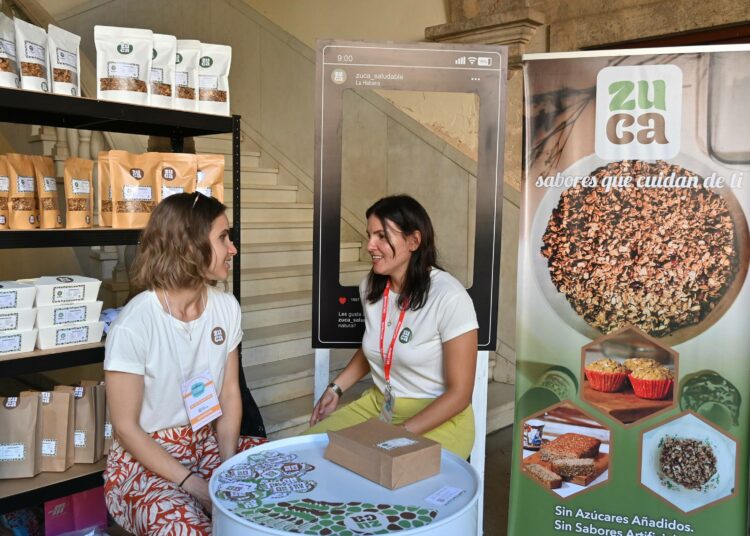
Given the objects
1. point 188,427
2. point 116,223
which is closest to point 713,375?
point 188,427

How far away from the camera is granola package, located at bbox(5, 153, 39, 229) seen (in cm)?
204

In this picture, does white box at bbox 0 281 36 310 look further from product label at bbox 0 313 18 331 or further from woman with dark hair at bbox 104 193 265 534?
woman with dark hair at bbox 104 193 265 534

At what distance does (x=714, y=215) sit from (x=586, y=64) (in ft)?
2.19

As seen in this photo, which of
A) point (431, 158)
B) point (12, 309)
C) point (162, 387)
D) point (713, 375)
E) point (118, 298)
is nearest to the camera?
point (162, 387)

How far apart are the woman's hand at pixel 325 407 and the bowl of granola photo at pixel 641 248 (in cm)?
84

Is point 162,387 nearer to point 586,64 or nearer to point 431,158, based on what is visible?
point 586,64

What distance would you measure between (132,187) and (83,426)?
2.82 ft

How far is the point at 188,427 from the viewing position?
72.4 inches

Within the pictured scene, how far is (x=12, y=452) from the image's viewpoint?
2084 millimetres

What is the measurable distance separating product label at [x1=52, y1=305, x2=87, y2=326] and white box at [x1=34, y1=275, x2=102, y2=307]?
0.03m

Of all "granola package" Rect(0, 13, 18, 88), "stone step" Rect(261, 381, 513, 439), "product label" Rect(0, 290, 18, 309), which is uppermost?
"granola package" Rect(0, 13, 18, 88)

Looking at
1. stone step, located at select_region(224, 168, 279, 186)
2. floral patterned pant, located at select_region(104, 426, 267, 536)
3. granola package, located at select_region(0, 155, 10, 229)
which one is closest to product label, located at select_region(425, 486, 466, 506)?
floral patterned pant, located at select_region(104, 426, 267, 536)

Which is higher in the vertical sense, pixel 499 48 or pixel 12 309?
pixel 499 48

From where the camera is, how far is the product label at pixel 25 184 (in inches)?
81.1
